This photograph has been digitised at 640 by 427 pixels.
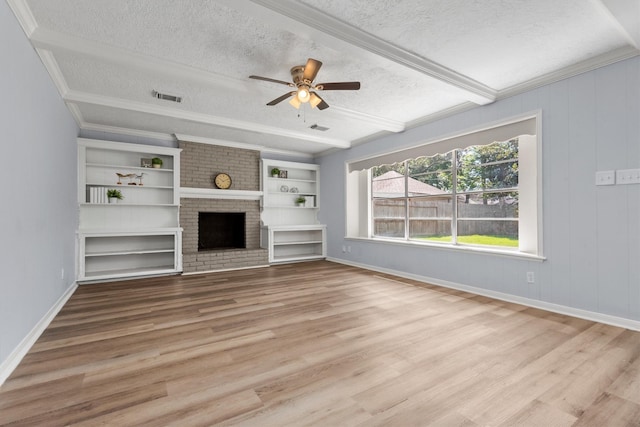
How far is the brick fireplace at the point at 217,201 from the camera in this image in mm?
5492

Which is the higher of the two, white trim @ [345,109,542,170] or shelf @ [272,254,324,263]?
white trim @ [345,109,542,170]

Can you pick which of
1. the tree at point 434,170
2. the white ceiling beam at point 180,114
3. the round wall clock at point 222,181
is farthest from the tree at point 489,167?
the round wall clock at point 222,181

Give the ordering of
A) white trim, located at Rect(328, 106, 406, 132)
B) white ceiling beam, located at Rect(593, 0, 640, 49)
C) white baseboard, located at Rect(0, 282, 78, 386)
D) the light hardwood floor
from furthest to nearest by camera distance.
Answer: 1. white trim, located at Rect(328, 106, 406, 132)
2. white ceiling beam, located at Rect(593, 0, 640, 49)
3. white baseboard, located at Rect(0, 282, 78, 386)
4. the light hardwood floor

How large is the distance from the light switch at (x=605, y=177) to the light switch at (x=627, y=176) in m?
0.03

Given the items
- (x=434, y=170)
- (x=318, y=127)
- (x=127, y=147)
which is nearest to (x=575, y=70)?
(x=434, y=170)

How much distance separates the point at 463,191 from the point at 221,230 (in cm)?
465

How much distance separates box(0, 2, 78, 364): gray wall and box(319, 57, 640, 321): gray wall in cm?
457

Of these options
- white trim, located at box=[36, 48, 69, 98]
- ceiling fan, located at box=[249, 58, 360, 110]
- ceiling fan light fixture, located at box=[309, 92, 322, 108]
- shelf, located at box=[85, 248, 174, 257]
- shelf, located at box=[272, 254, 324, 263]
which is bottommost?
shelf, located at box=[272, 254, 324, 263]

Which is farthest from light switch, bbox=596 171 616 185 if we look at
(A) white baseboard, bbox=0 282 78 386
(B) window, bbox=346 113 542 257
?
(A) white baseboard, bbox=0 282 78 386

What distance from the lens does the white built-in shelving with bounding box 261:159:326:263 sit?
6336mm

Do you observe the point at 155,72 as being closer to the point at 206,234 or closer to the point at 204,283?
the point at 204,283

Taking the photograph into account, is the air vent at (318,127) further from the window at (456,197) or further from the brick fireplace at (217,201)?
the brick fireplace at (217,201)

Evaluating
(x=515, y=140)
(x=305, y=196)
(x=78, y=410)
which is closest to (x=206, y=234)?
(x=305, y=196)

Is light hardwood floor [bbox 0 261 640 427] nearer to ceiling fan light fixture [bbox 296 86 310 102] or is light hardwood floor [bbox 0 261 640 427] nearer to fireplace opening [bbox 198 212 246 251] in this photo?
ceiling fan light fixture [bbox 296 86 310 102]
